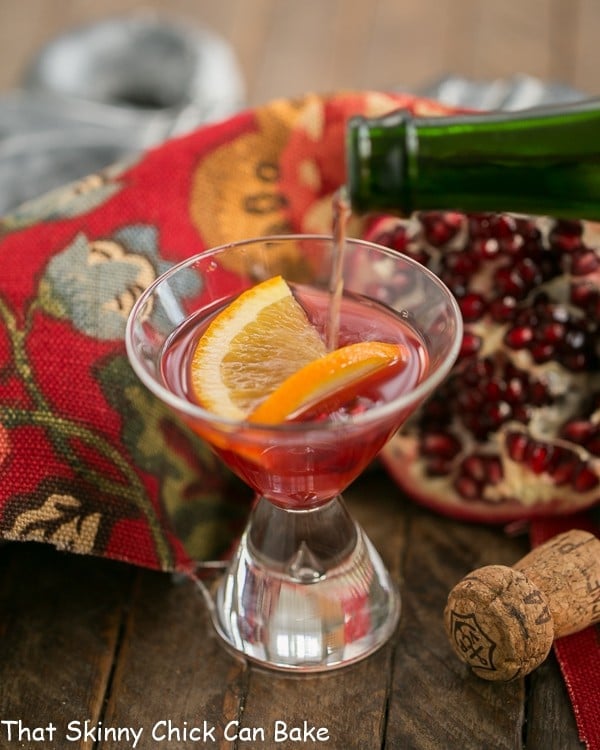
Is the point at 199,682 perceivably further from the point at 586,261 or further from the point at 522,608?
the point at 586,261

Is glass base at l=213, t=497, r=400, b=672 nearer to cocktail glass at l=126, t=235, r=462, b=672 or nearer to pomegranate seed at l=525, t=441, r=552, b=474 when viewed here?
cocktail glass at l=126, t=235, r=462, b=672

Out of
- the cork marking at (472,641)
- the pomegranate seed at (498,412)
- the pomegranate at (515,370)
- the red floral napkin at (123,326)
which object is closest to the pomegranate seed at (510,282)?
the pomegranate at (515,370)

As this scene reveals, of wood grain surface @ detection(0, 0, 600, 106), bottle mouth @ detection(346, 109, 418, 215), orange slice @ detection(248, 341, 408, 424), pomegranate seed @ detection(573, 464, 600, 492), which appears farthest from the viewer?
wood grain surface @ detection(0, 0, 600, 106)

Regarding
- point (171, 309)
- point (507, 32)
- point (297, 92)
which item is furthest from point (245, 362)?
point (507, 32)

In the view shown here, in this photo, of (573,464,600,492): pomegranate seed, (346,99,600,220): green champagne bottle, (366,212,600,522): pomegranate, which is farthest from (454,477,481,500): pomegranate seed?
(346,99,600,220): green champagne bottle

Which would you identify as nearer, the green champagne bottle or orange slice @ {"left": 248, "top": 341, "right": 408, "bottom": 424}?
orange slice @ {"left": 248, "top": 341, "right": 408, "bottom": 424}

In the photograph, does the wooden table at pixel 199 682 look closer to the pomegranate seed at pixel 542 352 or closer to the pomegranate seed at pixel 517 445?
the pomegranate seed at pixel 517 445
